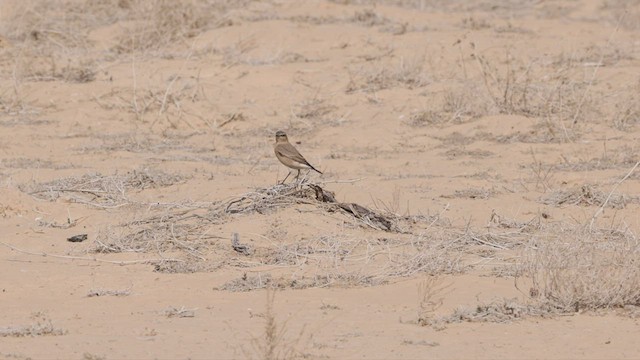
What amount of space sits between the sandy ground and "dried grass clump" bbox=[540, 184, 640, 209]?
0.03 m

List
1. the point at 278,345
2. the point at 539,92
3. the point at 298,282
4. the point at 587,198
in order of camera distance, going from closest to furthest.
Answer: the point at 278,345, the point at 298,282, the point at 587,198, the point at 539,92

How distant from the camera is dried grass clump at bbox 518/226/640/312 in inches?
249

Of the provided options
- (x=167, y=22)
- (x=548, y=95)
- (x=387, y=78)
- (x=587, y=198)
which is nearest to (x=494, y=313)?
(x=587, y=198)

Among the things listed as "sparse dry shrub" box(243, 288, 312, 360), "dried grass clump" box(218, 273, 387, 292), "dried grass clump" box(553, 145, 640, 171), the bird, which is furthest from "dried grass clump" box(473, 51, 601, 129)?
"sparse dry shrub" box(243, 288, 312, 360)

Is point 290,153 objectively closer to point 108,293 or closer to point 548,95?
point 108,293

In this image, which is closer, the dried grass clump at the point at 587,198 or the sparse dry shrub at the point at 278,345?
the sparse dry shrub at the point at 278,345

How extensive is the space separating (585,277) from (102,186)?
455 cm

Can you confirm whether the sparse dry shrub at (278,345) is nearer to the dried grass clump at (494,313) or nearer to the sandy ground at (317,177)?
the sandy ground at (317,177)

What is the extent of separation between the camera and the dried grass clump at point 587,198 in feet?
30.8

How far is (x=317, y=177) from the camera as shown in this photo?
1042 centimetres

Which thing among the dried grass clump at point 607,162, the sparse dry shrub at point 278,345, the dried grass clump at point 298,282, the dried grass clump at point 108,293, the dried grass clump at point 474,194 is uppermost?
the sparse dry shrub at point 278,345

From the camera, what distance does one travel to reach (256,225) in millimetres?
8094

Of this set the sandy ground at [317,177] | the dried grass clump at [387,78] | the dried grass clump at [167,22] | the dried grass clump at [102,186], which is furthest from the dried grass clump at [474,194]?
the dried grass clump at [167,22]

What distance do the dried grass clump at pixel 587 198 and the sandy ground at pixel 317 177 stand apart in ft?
0.08
